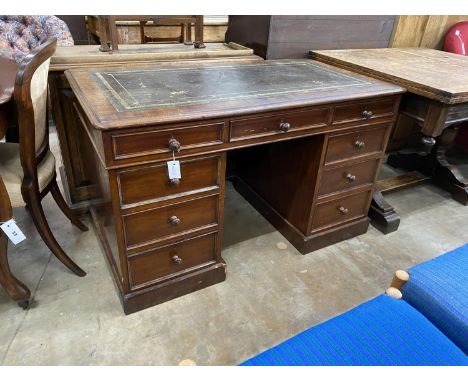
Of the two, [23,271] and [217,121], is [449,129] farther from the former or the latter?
[23,271]

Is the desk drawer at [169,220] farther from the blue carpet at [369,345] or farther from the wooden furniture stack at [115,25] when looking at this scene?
the wooden furniture stack at [115,25]

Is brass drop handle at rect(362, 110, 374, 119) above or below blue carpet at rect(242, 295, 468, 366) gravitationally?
above

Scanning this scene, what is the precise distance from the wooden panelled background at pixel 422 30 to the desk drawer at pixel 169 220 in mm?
1780

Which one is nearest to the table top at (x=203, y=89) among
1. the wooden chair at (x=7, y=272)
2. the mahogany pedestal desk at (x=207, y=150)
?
the mahogany pedestal desk at (x=207, y=150)

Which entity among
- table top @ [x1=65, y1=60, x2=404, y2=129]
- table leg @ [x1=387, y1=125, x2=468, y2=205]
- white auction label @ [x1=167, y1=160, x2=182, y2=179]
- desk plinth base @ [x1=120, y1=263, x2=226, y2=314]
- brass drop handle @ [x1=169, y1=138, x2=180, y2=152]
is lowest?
desk plinth base @ [x1=120, y1=263, x2=226, y2=314]

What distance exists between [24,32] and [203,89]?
2225mm

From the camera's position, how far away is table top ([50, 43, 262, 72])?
5.24 feet

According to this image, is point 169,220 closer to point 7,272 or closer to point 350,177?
point 7,272

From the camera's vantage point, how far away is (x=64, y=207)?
177 cm

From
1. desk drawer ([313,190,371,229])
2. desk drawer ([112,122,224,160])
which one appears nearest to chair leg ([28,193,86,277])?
desk drawer ([112,122,224,160])

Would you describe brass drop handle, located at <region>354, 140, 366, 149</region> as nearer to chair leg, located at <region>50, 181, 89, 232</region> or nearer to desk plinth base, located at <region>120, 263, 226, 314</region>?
desk plinth base, located at <region>120, 263, 226, 314</region>

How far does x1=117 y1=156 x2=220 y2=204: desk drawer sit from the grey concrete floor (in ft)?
1.76

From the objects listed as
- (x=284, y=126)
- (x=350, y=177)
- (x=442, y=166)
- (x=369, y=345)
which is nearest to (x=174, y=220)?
(x=284, y=126)

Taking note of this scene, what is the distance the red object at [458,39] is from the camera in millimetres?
2512
